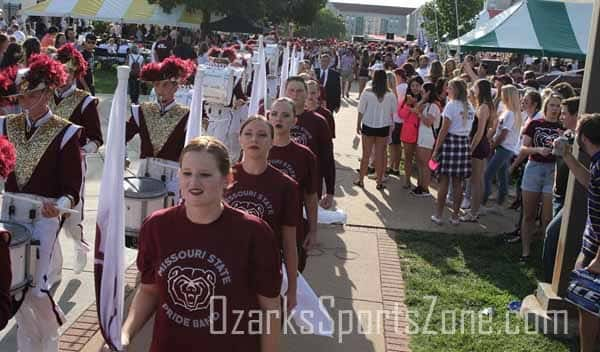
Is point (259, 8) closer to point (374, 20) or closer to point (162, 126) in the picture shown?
point (162, 126)

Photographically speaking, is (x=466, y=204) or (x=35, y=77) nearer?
(x=35, y=77)

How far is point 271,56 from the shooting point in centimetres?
1432

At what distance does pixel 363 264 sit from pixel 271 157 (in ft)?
8.09

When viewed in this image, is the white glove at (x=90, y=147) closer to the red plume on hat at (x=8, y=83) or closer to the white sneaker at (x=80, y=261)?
the white sneaker at (x=80, y=261)

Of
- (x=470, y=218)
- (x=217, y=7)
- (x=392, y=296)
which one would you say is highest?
(x=217, y=7)

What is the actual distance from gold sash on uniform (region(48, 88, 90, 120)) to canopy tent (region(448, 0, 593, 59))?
10.3 m

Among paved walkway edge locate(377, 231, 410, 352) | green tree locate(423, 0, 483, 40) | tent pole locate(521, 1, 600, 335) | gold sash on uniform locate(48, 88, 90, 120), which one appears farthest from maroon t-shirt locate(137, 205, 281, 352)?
green tree locate(423, 0, 483, 40)

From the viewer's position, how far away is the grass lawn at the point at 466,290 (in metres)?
5.26

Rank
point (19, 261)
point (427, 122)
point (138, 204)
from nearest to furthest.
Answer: point (19, 261), point (138, 204), point (427, 122)

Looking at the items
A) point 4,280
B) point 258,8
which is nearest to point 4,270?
point 4,280

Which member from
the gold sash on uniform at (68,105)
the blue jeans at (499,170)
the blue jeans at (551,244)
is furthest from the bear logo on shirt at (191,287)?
the blue jeans at (499,170)

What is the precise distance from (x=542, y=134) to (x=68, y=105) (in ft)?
15.3

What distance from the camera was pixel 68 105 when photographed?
5754 mm

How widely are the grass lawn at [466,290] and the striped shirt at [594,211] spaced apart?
1091mm
